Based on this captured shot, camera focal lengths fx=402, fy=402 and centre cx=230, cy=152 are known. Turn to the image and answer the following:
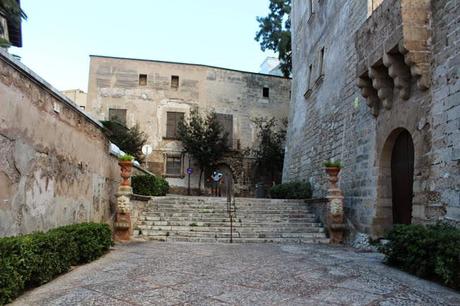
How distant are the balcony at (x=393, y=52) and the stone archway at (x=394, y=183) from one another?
0.78 meters

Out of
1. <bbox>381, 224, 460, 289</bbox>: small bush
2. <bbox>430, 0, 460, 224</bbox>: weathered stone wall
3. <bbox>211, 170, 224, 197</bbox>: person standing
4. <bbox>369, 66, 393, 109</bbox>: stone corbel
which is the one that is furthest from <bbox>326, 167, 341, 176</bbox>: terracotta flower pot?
<bbox>211, 170, 224, 197</bbox>: person standing

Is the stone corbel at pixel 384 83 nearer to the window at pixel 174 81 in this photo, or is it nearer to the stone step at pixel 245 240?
the stone step at pixel 245 240

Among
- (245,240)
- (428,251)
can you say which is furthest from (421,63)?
(245,240)

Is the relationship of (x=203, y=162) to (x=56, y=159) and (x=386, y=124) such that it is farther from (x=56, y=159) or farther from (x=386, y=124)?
(x=56, y=159)

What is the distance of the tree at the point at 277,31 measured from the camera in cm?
2544

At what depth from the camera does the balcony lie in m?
6.61

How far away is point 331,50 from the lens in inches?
504

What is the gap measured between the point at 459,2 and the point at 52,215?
262 inches

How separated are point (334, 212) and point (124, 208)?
185 inches

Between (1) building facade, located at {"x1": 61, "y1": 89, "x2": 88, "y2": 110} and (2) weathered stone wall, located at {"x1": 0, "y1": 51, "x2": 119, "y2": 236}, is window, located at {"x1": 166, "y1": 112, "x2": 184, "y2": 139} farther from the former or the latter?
(2) weathered stone wall, located at {"x1": 0, "y1": 51, "x2": 119, "y2": 236}

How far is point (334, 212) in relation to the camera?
30.0ft

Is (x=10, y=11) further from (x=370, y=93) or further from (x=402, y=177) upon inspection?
(x=402, y=177)

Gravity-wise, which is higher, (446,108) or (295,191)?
(446,108)

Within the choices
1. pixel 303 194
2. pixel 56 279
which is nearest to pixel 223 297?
pixel 56 279
